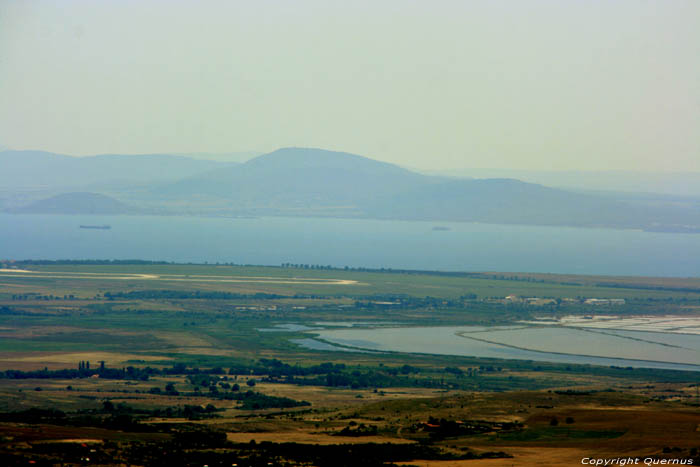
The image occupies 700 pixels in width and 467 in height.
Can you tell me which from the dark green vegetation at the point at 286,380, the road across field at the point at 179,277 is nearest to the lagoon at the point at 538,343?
the dark green vegetation at the point at 286,380

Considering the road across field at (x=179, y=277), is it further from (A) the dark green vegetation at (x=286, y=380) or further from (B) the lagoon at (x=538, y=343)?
(B) the lagoon at (x=538, y=343)

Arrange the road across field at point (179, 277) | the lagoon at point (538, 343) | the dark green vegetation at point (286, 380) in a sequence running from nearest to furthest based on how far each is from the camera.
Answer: the dark green vegetation at point (286, 380) → the lagoon at point (538, 343) → the road across field at point (179, 277)

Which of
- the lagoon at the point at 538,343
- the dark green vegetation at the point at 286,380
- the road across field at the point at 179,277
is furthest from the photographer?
the road across field at the point at 179,277

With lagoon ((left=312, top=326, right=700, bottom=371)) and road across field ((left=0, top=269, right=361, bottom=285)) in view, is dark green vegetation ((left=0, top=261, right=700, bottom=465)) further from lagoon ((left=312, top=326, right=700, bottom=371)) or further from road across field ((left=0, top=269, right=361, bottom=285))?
lagoon ((left=312, top=326, right=700, bottom=371))

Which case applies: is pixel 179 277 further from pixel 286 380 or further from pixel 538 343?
pixel 286 380

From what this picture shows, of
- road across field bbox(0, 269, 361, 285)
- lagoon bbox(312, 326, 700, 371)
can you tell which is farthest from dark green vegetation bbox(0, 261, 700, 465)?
lagoon bbox(312, 326, 700, 371)

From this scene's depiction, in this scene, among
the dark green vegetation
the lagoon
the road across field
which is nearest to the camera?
the dark green vegetation

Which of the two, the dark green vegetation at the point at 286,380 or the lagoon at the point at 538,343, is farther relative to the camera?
the lagoon at the point at 538,343

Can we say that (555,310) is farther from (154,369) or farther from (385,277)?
(154,369)

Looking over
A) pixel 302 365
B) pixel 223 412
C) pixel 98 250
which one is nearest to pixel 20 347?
pixel 302 365
